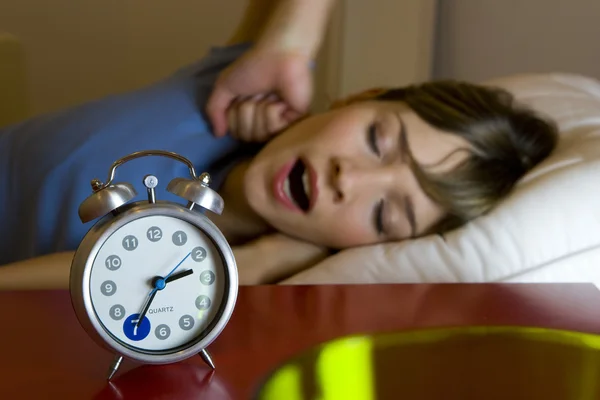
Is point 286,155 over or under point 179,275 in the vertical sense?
under

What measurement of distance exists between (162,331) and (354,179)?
446 millimetres

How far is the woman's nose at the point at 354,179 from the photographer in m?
0.87

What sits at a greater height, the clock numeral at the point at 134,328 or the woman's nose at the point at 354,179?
the clock numeral at the point at 134,328

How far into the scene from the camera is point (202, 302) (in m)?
0.50

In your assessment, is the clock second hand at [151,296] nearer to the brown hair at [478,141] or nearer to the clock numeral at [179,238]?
the clock numeral at [179,238]

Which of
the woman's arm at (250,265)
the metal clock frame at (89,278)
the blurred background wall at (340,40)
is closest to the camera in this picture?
the metal clock frame at (89,278)

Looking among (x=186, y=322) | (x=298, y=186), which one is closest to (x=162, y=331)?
(x=186, y=322)

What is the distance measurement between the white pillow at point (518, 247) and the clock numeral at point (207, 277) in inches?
10.7

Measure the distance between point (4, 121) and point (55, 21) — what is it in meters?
0.33

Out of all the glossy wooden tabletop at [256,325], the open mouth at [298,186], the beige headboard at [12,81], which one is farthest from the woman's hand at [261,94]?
Answer: the beige headboard at [12,81]

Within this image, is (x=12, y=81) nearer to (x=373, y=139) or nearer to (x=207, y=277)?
(x=373, y=139)

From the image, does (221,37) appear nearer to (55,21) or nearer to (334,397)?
(55,21)

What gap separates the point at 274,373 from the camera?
0.43 meters

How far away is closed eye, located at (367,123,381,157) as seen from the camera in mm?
916
